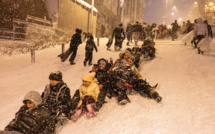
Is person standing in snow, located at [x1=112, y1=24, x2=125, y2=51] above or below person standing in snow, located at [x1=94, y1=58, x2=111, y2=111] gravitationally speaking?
above

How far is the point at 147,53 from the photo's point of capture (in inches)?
408

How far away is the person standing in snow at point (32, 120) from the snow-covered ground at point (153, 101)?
1.81 ft

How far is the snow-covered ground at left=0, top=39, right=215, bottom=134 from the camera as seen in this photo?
160 inches

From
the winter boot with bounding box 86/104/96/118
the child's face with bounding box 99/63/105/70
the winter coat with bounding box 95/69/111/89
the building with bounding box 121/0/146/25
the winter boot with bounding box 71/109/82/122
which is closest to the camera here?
the winter boot with bounding box 71/109/82/122

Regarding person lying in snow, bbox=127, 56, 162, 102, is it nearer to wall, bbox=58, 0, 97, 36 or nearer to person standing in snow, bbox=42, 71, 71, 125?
person standing in snow, bbox=42, 71, 71, 125

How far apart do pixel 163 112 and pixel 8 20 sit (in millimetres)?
15725

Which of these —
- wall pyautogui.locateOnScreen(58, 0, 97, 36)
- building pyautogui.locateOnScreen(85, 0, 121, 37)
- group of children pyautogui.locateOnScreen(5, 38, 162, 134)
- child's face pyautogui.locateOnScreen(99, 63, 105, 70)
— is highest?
building pyautogui.locateOnScreen(85, 0, 121, 37)

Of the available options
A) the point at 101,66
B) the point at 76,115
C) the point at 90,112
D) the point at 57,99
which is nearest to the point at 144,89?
the point at 101,66

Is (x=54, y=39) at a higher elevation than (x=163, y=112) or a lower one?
higher

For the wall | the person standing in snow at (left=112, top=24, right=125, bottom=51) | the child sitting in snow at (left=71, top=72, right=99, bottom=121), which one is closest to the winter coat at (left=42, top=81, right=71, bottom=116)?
the child sitting in snow at (left=71, top=72, right=99, bottom=121)

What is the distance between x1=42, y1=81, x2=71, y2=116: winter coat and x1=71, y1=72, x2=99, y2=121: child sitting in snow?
335mm

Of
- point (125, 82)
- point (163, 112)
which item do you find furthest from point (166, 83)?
point (163, 112)

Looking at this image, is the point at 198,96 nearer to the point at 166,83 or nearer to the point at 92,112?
the point at 166,83

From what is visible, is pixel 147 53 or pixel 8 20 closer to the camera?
pixel 147 53
